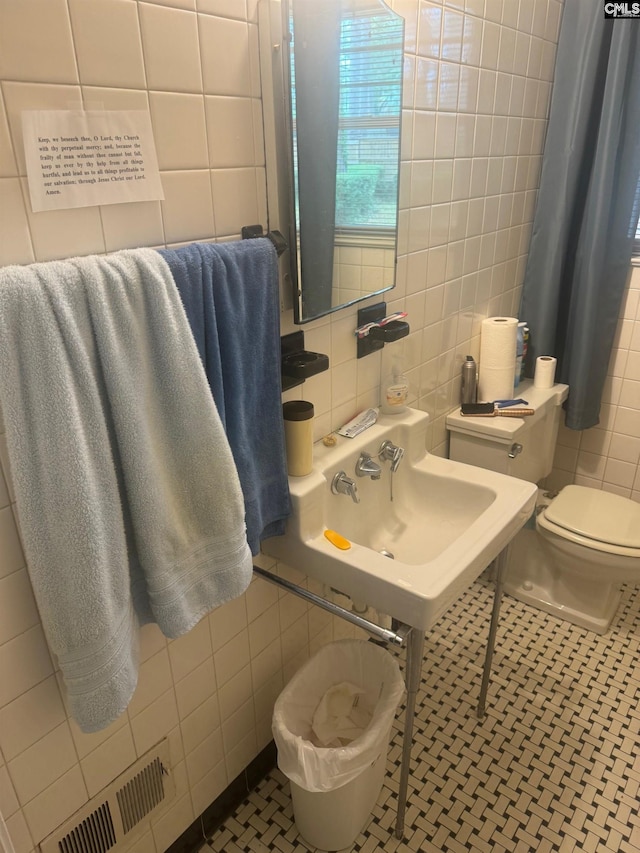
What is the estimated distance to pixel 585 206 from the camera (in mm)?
2148

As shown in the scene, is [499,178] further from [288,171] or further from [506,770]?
[506,770]

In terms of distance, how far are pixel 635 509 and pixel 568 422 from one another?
0.41 m

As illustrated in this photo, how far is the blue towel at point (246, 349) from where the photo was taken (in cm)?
100

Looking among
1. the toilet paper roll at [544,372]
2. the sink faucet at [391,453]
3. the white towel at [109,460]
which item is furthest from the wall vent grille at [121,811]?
the toilet paper roll at [544,372]

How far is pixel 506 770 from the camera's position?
1687 mm

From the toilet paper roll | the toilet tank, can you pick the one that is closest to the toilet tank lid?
the toilet tank

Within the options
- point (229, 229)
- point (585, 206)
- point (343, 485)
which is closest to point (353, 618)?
point (343, 485)

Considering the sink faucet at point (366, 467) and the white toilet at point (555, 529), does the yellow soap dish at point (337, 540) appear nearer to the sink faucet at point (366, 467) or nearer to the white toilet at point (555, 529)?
the sink faucet at point (366, 467)

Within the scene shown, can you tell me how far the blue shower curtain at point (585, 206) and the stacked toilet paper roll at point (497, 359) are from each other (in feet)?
0.97

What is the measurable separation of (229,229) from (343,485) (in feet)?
2.12

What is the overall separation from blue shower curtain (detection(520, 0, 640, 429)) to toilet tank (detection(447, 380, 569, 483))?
0.52 ft

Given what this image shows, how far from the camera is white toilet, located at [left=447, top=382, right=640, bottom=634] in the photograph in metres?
1.99

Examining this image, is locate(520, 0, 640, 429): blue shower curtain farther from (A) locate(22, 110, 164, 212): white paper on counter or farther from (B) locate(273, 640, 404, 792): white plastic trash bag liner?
(A) locate(22, 110, 164, 212): white paper on counter

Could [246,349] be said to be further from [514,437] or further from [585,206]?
[585,206]
